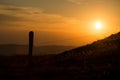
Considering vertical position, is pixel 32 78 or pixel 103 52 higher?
pixel 103 52

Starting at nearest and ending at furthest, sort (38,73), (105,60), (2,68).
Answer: (38,73) → (2,68) → (105,60)

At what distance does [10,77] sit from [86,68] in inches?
221

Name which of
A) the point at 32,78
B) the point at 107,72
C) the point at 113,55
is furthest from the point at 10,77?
the point at 113,55

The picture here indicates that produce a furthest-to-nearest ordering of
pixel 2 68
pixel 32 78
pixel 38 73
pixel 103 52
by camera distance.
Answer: pixel 103 52
pixel 2 68
pixel 38 73
pixel 32 78

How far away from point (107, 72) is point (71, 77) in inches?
96.0

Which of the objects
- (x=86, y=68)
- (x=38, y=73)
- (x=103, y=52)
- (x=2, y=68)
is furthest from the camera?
(x=103, y=52)

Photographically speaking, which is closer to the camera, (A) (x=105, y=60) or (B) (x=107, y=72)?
(B) (x=107, y=72)

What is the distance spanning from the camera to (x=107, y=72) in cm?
1809

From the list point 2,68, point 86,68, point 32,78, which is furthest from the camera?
point 2,68

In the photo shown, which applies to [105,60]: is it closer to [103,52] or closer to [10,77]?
[103,52]

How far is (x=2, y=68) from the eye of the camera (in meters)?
21.7

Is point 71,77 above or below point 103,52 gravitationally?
below

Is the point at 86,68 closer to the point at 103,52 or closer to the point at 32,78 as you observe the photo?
the point at 32,78

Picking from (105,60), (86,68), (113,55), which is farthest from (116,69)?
(113,55)
